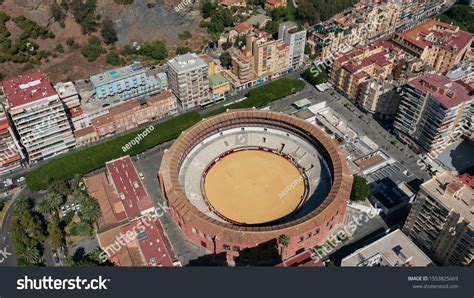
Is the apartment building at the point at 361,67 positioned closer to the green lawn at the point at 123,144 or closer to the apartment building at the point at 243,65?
the green lawn at the point at 123,144

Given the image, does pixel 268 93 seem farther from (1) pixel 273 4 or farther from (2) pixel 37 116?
(2) pixel 37 116

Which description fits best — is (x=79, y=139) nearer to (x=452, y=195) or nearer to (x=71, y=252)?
(x=71, y=252)

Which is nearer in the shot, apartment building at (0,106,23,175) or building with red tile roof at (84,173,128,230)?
building with red tile roof at (84,173,128,230)

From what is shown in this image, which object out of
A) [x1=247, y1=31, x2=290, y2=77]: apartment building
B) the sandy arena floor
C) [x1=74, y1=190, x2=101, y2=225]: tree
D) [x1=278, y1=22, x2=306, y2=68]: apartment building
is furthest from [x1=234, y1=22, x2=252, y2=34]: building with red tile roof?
[x1=74, y1=190, x2=101, y2=225]: tree

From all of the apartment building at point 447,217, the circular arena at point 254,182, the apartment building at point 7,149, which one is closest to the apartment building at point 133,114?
the apartment building at point 7,149

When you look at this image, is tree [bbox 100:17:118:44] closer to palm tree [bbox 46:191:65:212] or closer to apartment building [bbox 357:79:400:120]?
palm tree [bbox 46:191:65:212]

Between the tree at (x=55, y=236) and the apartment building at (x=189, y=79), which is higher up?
the apartment building at (x=189, y=79)

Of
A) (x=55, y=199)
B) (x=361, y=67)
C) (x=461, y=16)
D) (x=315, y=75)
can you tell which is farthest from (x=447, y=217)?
(x=461, y=16)
